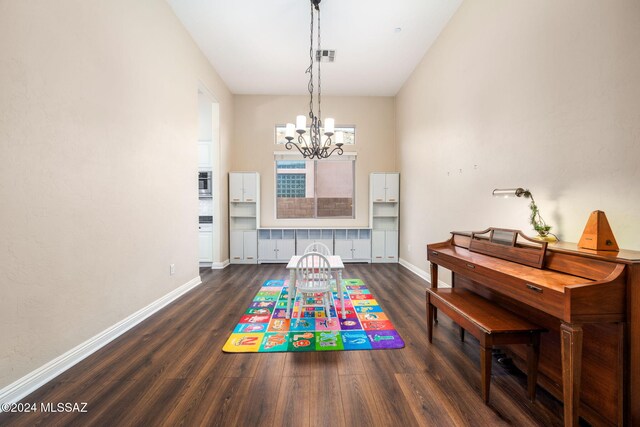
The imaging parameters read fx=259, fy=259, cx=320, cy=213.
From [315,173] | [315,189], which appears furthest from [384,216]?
[315,173]

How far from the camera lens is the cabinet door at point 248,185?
5582 mm

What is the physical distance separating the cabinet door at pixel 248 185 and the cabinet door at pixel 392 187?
9.38ft

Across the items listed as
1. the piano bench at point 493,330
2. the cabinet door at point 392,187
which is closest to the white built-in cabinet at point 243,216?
the cabinet door at point 392,187

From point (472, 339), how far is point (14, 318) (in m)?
3.46

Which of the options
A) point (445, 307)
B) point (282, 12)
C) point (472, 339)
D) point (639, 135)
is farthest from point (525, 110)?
point (282, 12)

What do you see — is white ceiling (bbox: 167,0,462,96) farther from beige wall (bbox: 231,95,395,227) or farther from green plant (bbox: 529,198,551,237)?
green plant (bbox: 529,198,551,237)

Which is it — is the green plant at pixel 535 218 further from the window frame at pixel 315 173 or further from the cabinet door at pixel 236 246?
the cabinet door at pixel 236 246

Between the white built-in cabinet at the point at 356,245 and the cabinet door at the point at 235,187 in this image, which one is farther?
the white built-in cabinet at the point at 356,245

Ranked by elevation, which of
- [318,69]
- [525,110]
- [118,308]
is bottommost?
[118,308]

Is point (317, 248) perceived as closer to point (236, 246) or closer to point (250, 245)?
point (250, 245)

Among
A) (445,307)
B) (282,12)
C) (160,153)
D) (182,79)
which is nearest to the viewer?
(445,307)

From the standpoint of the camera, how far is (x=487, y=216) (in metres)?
2.81

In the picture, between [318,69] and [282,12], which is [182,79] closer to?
[282,12]

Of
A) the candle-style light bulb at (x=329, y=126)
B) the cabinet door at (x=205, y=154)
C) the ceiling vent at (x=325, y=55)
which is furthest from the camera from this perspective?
the cabinet door at (x=205, y=154)
